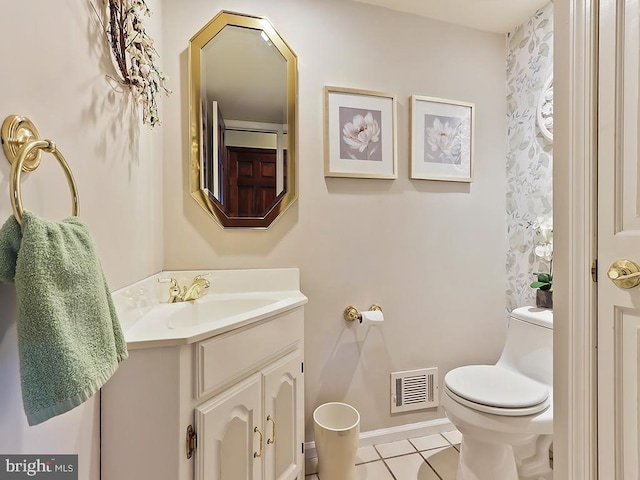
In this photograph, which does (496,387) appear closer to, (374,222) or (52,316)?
(374,222)

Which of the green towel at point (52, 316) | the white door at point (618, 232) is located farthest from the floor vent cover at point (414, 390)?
the green towel at point (52, 316)

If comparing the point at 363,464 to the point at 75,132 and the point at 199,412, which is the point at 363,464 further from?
the point at 75,132

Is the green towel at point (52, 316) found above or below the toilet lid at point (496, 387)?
above

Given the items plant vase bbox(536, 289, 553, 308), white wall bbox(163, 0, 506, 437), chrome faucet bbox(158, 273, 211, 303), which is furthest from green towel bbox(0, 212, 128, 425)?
plant vase bbox(536, 289, 553, 308)

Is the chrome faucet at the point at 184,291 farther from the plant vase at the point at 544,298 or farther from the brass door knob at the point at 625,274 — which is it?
the plant vase at the point at 544,298

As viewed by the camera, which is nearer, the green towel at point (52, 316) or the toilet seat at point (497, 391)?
the green towel at point (52, 316)

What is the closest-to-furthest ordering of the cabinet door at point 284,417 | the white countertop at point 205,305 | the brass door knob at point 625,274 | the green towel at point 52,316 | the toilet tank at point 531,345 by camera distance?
the green towel at point 52,316, the brass door knob at point 625,274, the white countertop at point 205,305, the cabinet door at point 284,417, the toilet tank at point 531,345

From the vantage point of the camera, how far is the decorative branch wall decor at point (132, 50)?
85 centimetres

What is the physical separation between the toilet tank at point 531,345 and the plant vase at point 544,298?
31mm

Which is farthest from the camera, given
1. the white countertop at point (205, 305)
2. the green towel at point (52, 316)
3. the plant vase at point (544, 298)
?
the plant vase at point (544, 298)

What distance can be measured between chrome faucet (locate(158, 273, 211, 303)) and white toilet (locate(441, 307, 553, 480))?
1.17 meters

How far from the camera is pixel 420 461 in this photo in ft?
4.96

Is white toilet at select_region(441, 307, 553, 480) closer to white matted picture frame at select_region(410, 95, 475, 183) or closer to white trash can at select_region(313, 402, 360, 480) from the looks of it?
white trash can at select_region(313, 402, 360, 480)

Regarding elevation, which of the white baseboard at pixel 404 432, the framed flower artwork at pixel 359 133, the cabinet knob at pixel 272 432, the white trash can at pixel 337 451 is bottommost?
the white baseboard at pixel 404 432
